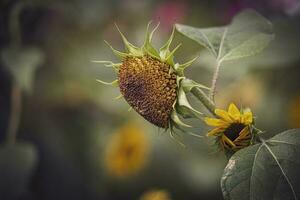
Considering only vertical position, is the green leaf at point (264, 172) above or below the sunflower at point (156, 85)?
below

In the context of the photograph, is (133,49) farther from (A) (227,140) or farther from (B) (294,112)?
(B) (294,112)

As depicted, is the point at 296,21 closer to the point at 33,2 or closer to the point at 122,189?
the point at 33,2

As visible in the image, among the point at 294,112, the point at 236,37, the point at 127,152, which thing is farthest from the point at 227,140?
the point at 127,152

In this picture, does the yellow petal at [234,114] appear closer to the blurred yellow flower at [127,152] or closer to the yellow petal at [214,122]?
the yellow petal at [214,122]

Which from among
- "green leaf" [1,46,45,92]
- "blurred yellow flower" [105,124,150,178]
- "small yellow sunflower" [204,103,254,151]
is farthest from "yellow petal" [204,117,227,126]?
"blurred yellow flower" [105,124,150,178]

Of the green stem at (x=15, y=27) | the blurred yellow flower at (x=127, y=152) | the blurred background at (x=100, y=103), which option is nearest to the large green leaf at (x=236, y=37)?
the blurred background at (x=100, y=103)
